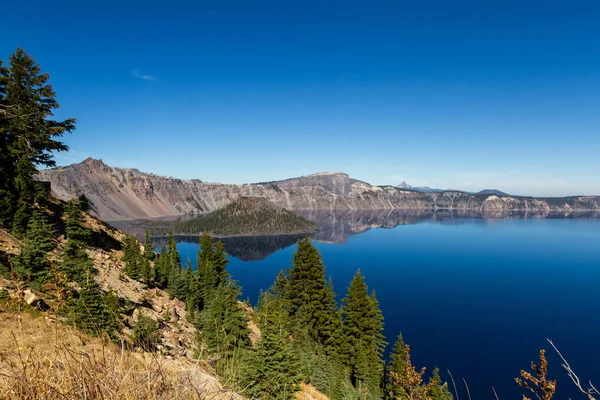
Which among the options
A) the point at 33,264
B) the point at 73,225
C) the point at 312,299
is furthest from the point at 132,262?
the point at 33,264

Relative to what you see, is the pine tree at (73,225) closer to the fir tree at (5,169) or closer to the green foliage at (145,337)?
the fir tree at (5,169)

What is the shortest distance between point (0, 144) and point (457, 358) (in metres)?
79.5

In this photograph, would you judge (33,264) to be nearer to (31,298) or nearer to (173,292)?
(31,298)

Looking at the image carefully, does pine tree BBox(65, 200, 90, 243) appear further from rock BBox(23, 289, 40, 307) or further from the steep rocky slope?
rock BBox(23, 289, 40, 307)

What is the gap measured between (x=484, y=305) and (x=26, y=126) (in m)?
113

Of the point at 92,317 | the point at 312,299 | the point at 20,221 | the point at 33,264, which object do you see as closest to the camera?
the point at 92,317

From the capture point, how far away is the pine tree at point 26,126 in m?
28.1

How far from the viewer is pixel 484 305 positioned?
9744 centimetres

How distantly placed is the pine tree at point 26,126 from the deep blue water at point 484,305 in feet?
219

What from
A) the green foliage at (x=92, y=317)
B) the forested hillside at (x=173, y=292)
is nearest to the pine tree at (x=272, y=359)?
the forested hillside at (x=173, y=292)

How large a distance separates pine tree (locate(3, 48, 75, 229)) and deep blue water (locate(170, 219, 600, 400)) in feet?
219

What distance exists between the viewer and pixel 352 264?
15912 cm

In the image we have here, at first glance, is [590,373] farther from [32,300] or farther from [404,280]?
[32,300]

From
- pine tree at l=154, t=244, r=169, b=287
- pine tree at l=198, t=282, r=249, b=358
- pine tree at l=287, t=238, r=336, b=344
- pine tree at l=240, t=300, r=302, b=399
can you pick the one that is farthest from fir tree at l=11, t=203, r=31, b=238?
pine tree at l=287, t=238, r=336, b=344
